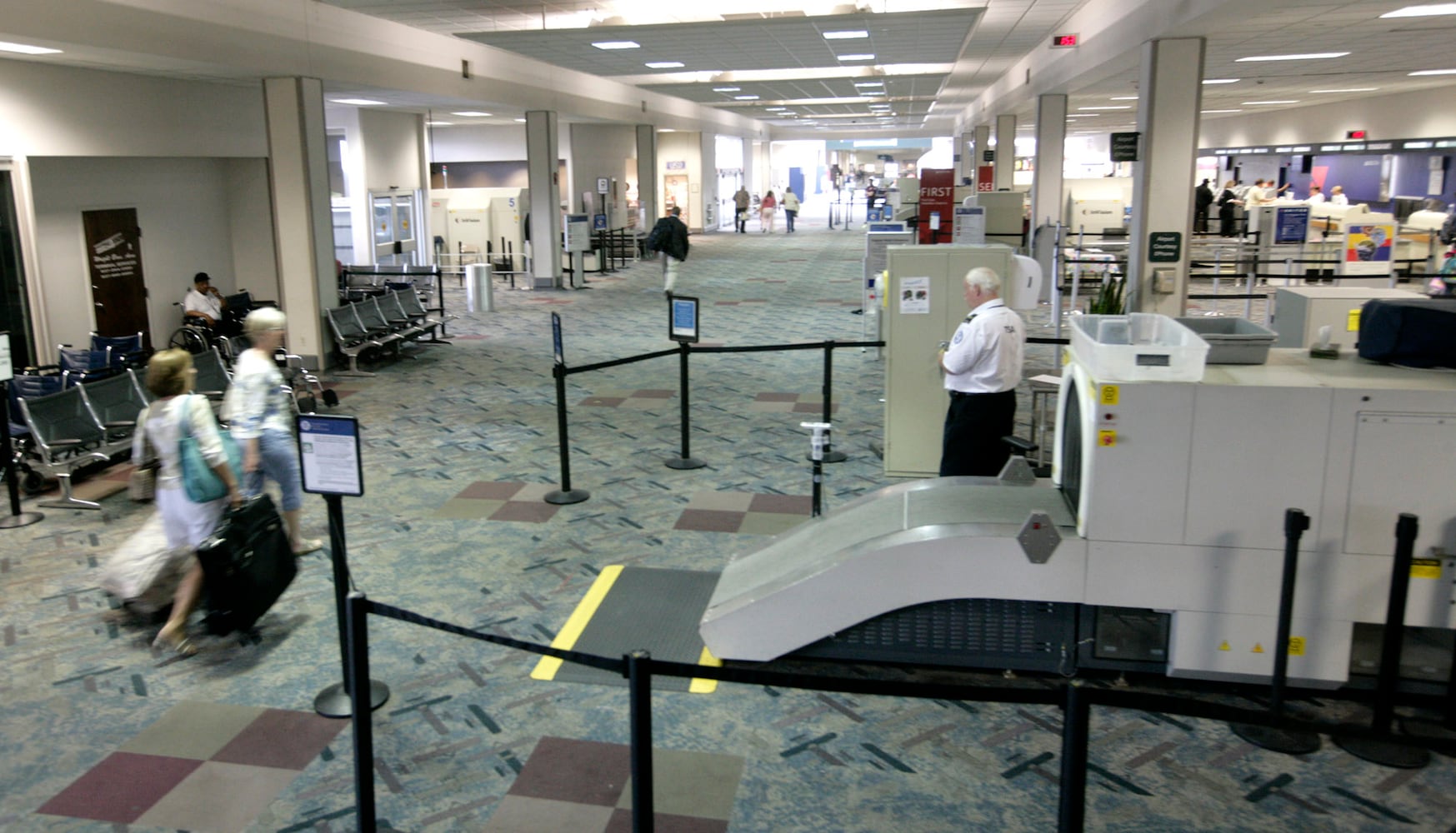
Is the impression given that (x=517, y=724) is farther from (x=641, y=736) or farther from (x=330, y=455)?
(x=641, y=736)

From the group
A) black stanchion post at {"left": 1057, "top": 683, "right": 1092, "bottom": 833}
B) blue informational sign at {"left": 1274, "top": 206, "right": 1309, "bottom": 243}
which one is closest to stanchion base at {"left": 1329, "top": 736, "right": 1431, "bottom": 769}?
black stanchion post at {"left": 1057, "top": 683, "right": 1092, "bottom": 833}

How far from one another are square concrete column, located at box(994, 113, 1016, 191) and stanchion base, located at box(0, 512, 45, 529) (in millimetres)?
23967

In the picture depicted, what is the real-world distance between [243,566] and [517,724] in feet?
5.99

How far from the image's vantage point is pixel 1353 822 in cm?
389

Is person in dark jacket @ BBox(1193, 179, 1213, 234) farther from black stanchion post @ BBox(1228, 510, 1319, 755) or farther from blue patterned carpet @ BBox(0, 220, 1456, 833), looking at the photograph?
black stanchion post @ BBox(1228, 510, 1319, 755)

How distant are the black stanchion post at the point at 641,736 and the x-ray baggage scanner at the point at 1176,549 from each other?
1849mm

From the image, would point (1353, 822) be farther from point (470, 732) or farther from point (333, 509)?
point (333, 509)

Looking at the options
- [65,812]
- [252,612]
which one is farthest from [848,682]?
[252,612]

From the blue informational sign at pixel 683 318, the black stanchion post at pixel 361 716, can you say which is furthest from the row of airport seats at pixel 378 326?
the black stanchion post at pixel 361 716

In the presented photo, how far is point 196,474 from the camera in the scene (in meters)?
5.48

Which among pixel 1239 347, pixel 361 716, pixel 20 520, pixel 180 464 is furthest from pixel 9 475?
pixel 1239 347

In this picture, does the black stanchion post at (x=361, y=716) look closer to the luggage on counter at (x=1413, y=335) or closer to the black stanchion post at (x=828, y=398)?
the luggage on counter at (x=1413, y=335)

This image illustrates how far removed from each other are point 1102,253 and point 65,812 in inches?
690

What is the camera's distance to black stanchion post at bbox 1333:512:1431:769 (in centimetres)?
421
